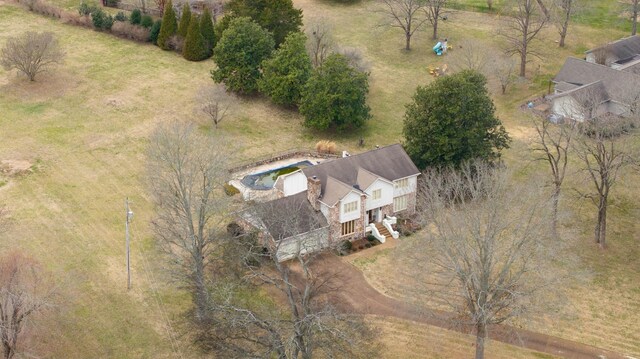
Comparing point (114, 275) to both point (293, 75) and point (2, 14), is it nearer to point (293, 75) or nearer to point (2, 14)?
point (293, 75)

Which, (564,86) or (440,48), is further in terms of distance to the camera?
(440,48)

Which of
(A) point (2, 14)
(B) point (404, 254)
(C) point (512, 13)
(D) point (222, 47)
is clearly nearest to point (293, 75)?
(D) point (222, 47)

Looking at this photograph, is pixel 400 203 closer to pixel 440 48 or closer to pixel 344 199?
pixel 344 199

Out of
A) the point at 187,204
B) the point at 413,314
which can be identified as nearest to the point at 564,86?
the point at 413,314

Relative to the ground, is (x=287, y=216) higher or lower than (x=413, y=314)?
higher

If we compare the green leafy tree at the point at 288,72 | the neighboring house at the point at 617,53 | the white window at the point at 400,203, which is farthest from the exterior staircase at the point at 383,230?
the neighboring house at the point at 617,53

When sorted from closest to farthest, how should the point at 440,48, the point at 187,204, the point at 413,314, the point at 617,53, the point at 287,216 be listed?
the point at 187,204 → the point at 413,314 → the point at 287,216 → the point at 617,53 → the point at 440,48

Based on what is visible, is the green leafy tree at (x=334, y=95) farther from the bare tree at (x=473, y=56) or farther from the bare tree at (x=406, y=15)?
the bare tree at (x=406, y=15)
